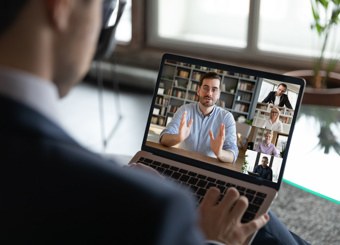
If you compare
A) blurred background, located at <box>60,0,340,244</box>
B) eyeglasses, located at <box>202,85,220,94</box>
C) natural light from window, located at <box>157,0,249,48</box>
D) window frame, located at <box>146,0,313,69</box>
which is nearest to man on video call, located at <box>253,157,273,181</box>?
eyeglasses, located at <box>202,85,220,94</box>

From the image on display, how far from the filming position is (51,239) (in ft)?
1.45

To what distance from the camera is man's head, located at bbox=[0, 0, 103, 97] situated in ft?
1.43

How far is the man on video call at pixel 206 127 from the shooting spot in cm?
114

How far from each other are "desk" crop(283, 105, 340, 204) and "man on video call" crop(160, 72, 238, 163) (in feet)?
1.29

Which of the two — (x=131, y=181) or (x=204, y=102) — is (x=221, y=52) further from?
(x=131, y=181)

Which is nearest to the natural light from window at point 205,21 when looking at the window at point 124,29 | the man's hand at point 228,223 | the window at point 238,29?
the window at point 238,29

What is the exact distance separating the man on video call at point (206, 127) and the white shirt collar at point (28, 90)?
712 mm

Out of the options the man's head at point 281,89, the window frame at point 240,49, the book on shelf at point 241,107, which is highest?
the window frame at point 240,49

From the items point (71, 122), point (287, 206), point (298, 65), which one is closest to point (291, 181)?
point (287, 206)

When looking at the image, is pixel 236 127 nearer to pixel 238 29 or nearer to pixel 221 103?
pixel 221 103

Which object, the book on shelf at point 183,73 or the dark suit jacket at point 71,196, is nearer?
the dark suit jacket at point 71,196

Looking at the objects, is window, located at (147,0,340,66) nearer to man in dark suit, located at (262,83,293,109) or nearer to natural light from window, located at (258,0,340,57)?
natural light from window, located at (258,0,340,57)

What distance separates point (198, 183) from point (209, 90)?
0.25 meters

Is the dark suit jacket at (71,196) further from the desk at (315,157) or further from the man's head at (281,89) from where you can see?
the desk at (315,157)
